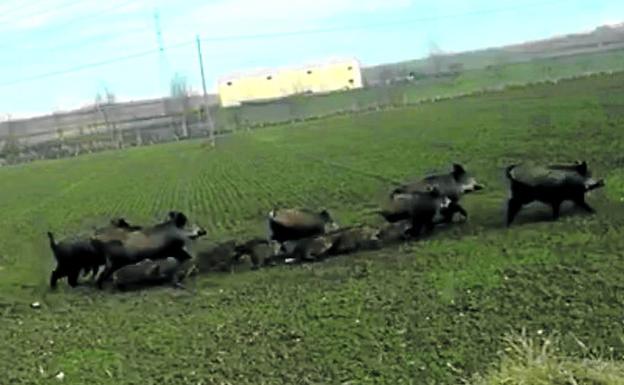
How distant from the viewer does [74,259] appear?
1124cm

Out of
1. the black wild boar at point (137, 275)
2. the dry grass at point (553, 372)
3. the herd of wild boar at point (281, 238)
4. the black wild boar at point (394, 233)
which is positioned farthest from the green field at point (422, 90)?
the dry grass at point (553, 372)

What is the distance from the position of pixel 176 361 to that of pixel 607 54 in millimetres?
47936

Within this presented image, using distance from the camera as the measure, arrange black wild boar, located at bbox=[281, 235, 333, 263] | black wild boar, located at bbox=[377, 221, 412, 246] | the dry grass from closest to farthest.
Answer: the dry grass
black wild boar, located at bbox=[281, 235, 333, 263]
black wild boar, located at bbox=[377, 221, 412, 246]

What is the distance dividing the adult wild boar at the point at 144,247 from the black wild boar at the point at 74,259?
16 cm

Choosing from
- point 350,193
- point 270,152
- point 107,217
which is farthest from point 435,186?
point 270,152

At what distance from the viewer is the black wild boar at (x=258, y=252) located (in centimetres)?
1089

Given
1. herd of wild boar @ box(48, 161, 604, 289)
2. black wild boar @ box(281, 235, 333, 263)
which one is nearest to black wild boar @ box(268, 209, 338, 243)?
herd of wild boar @ box(48, 161, 604, 289)

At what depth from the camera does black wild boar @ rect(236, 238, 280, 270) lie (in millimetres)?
10891

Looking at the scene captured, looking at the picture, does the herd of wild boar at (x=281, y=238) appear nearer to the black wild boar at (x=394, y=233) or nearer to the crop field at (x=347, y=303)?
the black wild boar at (x=394, y=233)

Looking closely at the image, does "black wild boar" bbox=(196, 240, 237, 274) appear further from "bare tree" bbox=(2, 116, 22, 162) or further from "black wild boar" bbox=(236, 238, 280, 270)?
"bare tree" bbox=(2, 116, 22, 162)

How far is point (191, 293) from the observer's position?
9898 mm

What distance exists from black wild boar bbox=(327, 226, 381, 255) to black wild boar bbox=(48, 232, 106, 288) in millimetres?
2613

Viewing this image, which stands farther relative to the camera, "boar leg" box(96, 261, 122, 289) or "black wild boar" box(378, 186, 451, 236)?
"black wild boar" box(378, 186, 451, 236)

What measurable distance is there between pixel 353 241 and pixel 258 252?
1.06 m
